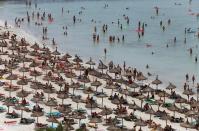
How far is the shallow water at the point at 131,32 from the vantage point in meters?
57.6

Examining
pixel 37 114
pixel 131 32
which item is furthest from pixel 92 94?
pixel 131 32

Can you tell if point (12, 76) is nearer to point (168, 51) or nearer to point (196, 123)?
point (196, 123)

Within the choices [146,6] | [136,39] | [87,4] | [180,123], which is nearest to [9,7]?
[87,4]

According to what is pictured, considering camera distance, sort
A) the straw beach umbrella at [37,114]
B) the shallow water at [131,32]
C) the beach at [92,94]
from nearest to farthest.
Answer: the straw beach umbrella at [37,114]
the beach at [92,94]
the shallow water at [131,32]

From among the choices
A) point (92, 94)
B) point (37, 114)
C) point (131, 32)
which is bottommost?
point (92, 94)

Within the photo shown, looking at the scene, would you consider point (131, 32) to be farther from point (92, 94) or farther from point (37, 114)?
point (37, 114)

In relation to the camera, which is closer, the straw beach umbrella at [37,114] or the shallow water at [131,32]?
the straw beach umbrella at [37,114]

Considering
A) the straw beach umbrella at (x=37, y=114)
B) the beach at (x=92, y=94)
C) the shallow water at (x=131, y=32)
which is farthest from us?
the shallow water at (x=131, y=32)

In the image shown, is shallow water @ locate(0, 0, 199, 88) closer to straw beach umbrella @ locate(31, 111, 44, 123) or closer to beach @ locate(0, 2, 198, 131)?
beach @ locate(0, 2, 198, 131)

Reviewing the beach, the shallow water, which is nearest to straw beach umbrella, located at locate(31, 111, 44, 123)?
the beach

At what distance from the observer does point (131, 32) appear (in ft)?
254

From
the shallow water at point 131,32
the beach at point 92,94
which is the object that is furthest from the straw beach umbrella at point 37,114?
the shallow water at point 131,32

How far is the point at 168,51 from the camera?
64500 mm

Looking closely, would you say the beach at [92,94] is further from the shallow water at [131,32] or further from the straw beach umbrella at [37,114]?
the shallow water at [131,32]
